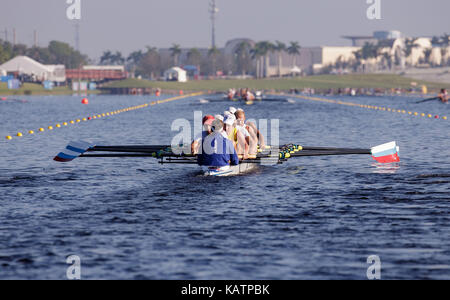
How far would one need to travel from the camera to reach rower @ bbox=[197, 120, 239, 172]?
954 inches

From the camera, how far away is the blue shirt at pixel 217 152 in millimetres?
24281

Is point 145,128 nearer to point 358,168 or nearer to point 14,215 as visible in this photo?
point 358,168

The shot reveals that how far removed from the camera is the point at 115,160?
32875 millimetres

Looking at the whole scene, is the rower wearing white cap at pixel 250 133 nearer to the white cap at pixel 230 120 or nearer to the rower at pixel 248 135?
the rower at pixel 248 135

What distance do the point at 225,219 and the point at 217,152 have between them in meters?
6.00

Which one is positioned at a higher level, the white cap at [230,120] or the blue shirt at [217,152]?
the white cap at [230,120]

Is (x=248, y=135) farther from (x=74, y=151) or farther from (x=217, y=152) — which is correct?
(x=74, y=151)

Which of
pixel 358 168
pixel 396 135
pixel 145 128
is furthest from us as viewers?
pixel 145 128

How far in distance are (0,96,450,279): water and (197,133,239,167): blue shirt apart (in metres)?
0.63

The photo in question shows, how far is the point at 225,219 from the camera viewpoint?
18891 mm

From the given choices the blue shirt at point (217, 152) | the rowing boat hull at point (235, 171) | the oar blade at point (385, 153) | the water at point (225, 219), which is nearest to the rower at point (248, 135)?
the rowing boat hull at point (235, 171)

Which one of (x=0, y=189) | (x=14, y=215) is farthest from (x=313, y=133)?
(x=14, y=215)

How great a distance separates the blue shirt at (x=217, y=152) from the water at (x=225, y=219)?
2.08 ft
